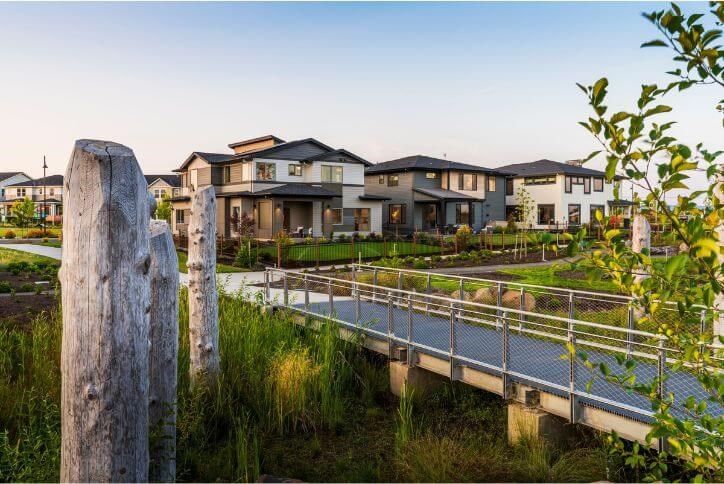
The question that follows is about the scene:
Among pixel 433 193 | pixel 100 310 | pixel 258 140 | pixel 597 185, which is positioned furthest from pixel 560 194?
pixel 100 310

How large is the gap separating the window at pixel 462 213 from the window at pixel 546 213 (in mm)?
6875

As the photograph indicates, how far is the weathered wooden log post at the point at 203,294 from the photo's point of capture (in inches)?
297

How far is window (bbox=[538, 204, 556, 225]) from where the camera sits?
149ft

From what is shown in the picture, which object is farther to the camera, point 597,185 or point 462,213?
point 597,185

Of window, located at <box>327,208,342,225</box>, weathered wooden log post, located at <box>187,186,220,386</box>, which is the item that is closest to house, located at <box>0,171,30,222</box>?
window, located at <box>327,208,342,225</box>

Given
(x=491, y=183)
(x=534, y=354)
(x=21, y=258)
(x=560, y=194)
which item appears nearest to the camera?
(x=534, y=354)

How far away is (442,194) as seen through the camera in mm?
40219

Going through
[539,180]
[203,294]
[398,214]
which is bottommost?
[203,294]

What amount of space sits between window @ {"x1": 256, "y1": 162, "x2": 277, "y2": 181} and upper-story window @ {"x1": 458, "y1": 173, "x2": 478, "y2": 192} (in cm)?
1606

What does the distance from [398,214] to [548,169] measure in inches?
583

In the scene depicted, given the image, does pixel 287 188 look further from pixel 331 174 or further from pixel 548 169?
pixel 548 169

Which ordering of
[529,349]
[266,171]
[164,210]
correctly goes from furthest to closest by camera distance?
1. [164,210]
2. [266,171]
3. [529,349]

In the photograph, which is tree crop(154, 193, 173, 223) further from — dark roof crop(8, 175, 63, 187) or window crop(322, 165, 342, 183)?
dark roof crop(8, 175, 63, 187)

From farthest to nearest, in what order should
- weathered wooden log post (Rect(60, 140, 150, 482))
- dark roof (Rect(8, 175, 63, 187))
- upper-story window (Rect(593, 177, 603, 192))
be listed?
1. dark roof (Rect(8, 175, 63, 187))
2. upper-story window (Rect(593, 177, 603, 192))
3. weathered wooden log post (Rect(60, 140, 150, 482))
